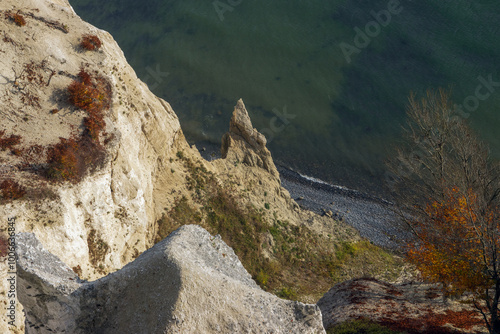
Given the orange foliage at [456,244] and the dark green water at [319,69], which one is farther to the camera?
the dark green water at [319,69]

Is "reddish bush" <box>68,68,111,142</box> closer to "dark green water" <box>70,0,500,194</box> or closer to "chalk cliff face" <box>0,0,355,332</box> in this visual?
"chalk cliff face" <box>0,0,355,332</box>

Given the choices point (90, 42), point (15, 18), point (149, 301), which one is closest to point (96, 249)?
point (149, 301)

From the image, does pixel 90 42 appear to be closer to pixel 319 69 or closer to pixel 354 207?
pixel 354 207

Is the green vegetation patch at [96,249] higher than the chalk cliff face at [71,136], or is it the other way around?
the chalk cliff face at [71,136]

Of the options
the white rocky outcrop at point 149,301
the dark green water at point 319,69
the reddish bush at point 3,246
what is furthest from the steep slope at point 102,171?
the dark green water at point 319,69

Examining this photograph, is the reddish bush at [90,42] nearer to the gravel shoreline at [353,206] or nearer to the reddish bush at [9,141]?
the reddish bush at [9,141]

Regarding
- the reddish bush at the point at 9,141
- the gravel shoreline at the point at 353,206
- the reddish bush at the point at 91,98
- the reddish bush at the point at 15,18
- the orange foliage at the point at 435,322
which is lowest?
the gravel shoreline at the point at 353,206
